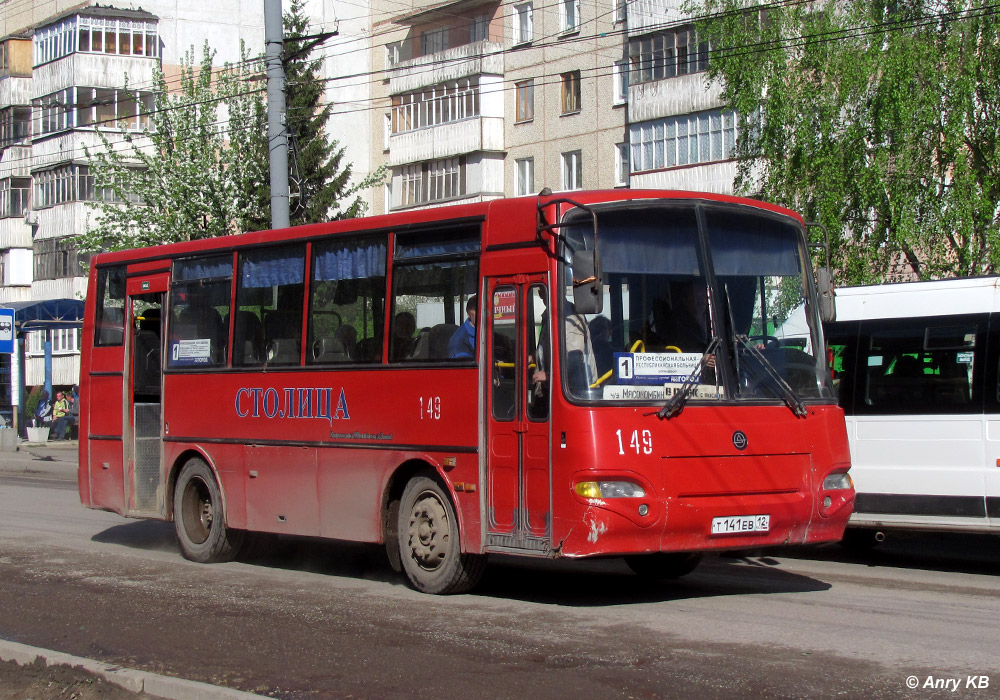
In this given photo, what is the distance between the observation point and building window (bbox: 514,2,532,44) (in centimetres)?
4791

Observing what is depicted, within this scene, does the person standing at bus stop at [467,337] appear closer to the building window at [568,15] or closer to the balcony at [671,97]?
the balcony at [671,97]

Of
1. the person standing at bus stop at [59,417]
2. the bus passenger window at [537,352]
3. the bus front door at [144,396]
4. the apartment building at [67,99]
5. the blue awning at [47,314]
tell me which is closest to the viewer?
the bus passenger window at [537,352]

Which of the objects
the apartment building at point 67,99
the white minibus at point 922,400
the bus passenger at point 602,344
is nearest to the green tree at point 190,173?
the apartment building at point 67,99

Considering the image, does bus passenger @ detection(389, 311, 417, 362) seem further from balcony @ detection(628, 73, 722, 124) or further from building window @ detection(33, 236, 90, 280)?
building window @ detection(33, 236, 90, 280)

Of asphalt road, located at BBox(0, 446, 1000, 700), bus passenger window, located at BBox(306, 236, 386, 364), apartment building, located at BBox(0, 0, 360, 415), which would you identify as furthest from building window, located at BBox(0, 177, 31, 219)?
bus passenger window, located at BBox(306, 236, 386, 364)

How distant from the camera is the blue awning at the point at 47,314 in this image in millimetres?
37875

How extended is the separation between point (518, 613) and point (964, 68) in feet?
53.9

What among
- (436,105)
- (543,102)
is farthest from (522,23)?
(436,105)

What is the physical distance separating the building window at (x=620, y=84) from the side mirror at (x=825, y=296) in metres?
33.2

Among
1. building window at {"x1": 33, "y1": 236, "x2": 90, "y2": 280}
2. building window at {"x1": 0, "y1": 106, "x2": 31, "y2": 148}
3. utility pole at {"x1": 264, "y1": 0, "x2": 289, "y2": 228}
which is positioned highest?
building window at {"x1": 0, "y1": 106, "x2": 31, "y2": 148}

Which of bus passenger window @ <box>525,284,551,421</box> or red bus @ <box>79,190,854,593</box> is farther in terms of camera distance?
bus passenger window @ <box>525,284,551,421</box>

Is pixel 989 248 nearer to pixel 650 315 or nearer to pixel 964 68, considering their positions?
pixel 964 68

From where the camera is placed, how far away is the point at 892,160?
22.6 meters

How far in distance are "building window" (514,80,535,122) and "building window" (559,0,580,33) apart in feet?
7.36
